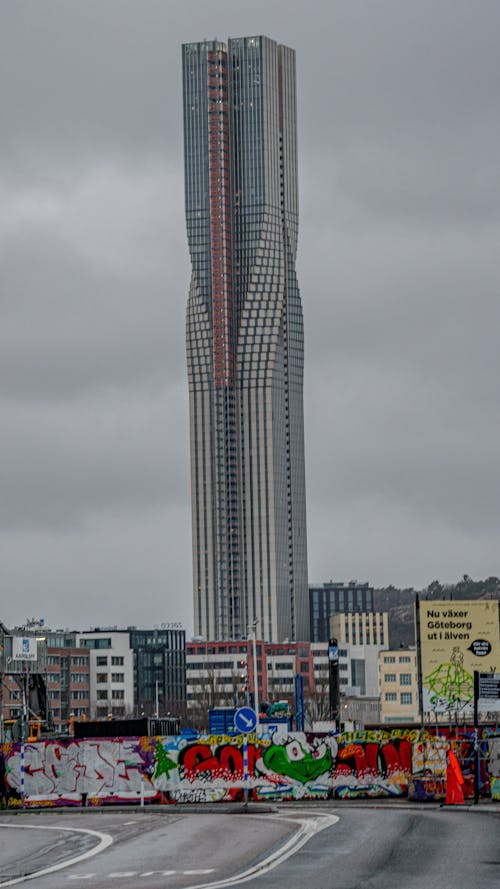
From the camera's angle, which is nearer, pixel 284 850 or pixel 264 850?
pixel 284 850

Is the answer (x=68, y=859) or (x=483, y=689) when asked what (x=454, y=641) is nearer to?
(x=483, y=689)

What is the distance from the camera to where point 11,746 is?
57.0 m

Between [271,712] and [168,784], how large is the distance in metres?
52.9

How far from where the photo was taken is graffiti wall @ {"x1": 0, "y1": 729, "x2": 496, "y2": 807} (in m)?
56.0

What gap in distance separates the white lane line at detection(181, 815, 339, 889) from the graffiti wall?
29.2 feet

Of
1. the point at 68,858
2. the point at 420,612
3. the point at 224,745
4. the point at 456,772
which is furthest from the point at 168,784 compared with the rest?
the point at 68,858

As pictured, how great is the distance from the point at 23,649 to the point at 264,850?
50116 mm

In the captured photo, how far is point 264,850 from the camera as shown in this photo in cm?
3400

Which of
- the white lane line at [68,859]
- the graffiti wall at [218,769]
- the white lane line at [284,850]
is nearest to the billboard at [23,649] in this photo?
the graffiti wall at [218,769]

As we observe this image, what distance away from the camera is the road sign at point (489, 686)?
2062 inches

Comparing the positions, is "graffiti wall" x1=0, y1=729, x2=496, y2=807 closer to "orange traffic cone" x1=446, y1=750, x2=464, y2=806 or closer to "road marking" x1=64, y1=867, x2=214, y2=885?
"orange traffic cone" x1=446, y1=750, x2=464, y2=806

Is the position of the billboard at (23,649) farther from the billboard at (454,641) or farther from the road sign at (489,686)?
the road sign at (489,686)

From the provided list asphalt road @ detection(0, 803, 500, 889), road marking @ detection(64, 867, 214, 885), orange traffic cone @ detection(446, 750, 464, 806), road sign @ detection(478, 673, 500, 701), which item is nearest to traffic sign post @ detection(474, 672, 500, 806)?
road sign @ detection(478, 673, 500, 701)

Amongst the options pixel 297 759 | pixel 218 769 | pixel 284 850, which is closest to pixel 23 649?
pixel 218 769
